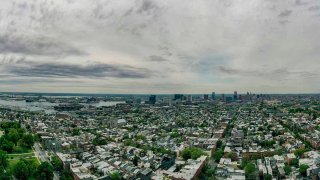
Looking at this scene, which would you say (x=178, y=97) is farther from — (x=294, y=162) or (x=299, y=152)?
(x=294, y=162)

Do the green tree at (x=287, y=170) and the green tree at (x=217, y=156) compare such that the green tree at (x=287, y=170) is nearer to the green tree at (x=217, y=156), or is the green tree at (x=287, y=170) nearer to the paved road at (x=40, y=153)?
the green tree at (x=217, y=156)

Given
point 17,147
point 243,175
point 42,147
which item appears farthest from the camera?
point 42,147

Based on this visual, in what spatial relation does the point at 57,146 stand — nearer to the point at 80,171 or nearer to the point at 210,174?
the point at 80,171

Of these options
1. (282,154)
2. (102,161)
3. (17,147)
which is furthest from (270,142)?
(17,147)

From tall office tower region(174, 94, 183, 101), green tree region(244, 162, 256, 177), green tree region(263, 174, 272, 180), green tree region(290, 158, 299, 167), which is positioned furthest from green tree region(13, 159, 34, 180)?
tall office tower region(174, 94, 183, 101)

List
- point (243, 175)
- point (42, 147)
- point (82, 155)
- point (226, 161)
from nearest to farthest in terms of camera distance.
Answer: point (243, 175) → point (226, 161) → point (82, 155) → point (42, 147)

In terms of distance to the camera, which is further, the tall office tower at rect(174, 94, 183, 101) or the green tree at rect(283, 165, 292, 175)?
the tall office tower at rect(174, 94, 183, 101)

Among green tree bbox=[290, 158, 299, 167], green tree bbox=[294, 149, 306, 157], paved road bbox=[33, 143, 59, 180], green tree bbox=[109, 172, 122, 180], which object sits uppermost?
green tree bbox=[294, 149, 306, 157]

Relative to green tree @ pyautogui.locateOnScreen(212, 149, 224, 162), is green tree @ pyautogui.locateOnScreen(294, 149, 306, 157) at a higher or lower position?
higher

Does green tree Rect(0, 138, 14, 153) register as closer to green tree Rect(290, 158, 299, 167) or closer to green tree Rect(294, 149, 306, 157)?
green tree Rect(290, 158, 299, 167)

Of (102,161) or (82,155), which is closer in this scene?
(102,161)
